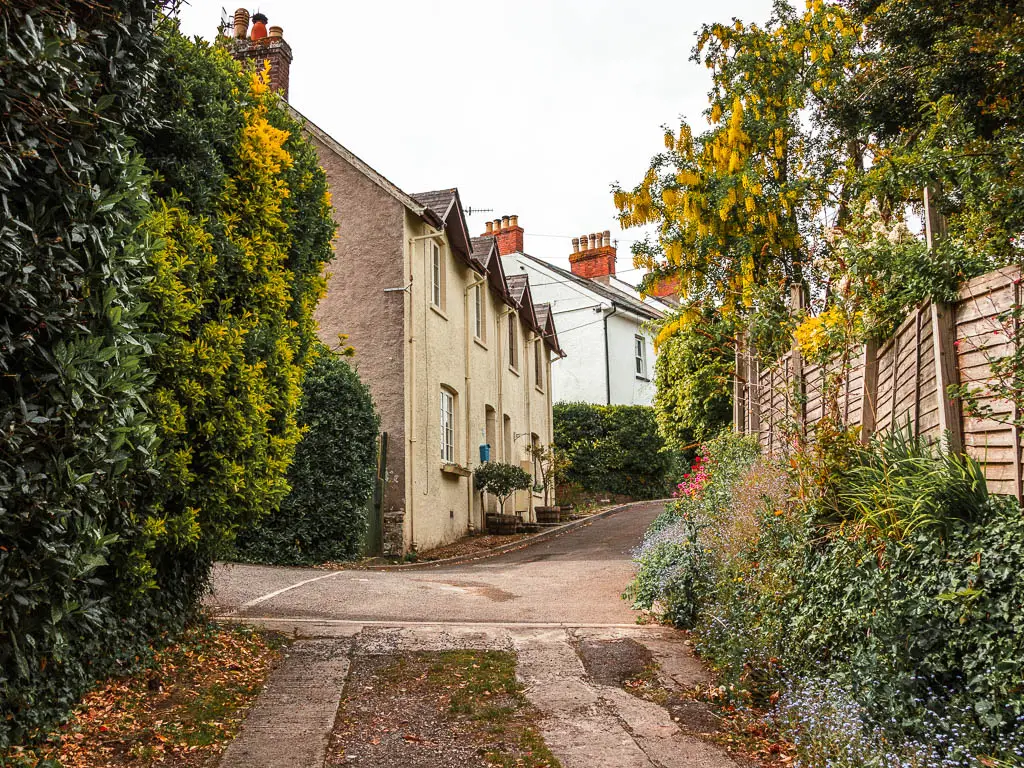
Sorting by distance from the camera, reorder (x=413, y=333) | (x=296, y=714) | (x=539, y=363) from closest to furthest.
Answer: (x=296, y=714)
(x=413, y=333)
(x=539, y=363)

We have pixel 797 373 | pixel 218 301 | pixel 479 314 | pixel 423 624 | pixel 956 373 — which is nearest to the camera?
pixel 956 373

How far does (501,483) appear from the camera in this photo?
2016cm

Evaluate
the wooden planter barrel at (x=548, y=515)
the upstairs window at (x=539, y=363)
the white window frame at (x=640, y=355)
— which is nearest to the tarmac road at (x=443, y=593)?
the wooden planter barrel at (x=548, y=515)

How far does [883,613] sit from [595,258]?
1326 inches

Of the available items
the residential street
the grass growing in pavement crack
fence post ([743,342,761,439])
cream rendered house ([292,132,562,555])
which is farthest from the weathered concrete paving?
cream rendered house ([292,132,562,555])

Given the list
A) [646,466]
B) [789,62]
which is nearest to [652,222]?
[789,62]

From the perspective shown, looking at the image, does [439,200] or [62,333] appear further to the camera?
[439,200]

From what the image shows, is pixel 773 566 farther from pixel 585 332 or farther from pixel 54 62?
pixel 585 332

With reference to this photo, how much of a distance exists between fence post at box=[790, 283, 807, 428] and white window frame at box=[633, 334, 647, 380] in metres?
25.1

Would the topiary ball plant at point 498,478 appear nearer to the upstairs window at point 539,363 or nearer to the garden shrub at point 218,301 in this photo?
the upstairs window at point 539,363

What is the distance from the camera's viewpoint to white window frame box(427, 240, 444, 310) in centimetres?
1802

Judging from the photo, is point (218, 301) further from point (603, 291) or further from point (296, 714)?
point (603, 291)

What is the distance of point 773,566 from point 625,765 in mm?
2336

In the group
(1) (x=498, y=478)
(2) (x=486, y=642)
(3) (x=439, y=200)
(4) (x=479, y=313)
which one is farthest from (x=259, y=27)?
(2) (x=486, y=642)
